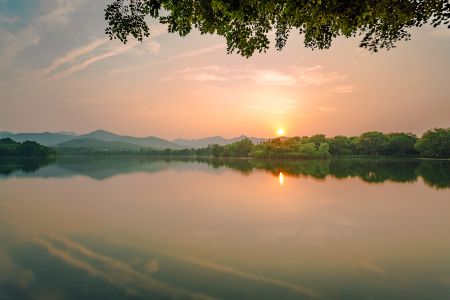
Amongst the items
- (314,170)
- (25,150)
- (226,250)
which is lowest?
(226,250)

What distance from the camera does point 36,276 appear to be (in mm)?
9141

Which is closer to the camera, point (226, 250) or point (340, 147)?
point (226, 250)

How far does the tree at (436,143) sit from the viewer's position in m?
87.8

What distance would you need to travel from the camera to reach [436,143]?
8981 cm

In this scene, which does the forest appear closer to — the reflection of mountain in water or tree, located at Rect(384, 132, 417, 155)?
tree, located at Rect(384, 132, 417, 155)

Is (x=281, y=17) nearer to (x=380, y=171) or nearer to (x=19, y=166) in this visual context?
(x=380, y=171)

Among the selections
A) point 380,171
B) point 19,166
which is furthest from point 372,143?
point 19,166

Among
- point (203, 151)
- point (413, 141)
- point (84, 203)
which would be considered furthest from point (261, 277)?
point (203, 151)

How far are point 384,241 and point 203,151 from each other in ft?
546

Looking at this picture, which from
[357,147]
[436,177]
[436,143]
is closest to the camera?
[436,177]

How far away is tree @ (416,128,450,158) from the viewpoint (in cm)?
8781

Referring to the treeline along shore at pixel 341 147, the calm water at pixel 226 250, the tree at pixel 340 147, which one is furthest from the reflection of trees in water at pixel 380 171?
the tree at pixel 340 147

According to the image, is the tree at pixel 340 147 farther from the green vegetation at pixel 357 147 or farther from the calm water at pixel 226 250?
the calm water at pixel 226 250

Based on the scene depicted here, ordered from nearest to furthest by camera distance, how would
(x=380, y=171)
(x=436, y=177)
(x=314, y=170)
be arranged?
(x=436, y=177)
(x=380, y=171)
(x=314, y=170)
